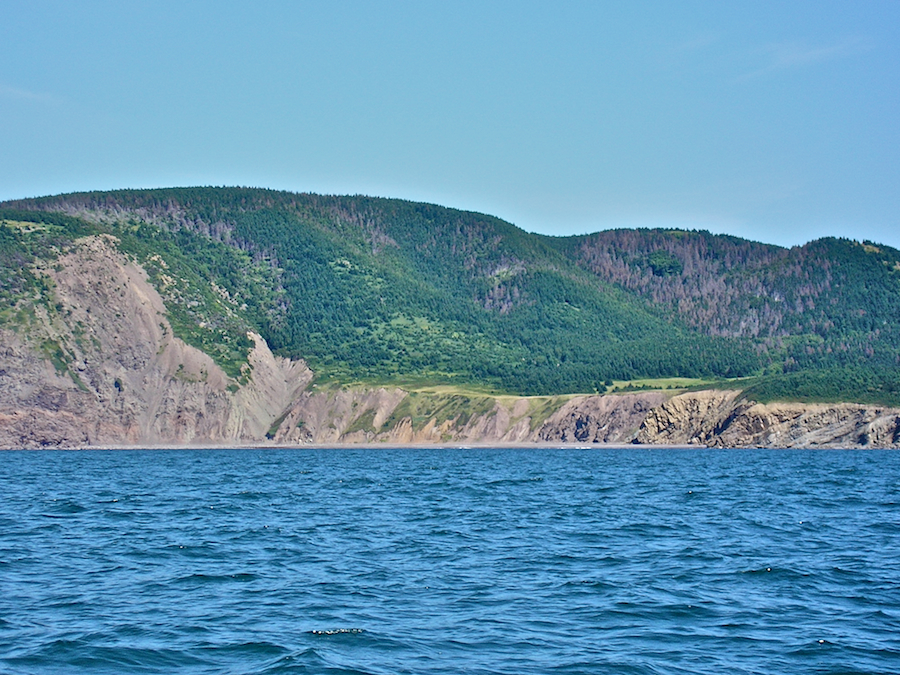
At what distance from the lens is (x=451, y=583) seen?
37.0m

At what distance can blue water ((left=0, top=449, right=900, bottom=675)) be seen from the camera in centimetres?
2808

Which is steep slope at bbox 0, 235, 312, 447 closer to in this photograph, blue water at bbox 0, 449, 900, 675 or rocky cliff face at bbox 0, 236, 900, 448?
rocky cliff face at bbox 0, 236, 900, 448

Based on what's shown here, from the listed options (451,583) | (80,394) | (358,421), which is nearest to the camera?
(451,583)

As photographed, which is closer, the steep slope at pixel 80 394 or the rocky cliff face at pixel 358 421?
the rocky cliff face at pixel 358 421

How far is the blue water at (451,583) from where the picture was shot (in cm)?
2808

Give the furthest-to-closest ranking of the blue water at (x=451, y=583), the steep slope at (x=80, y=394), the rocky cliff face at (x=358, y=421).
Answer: the steep slope at (x=80, y=394), the rocky cliff face at (x=358, y=421), the blue water at (x=451, y=583)

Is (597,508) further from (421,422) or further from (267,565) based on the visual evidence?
(421,422)

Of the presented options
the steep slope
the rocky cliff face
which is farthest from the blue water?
→ the steep slope

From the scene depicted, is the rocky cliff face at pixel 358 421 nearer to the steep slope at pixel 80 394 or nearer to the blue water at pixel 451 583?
the steep slope at pixel 80 394

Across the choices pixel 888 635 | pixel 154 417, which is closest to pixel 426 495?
pixel 888 635

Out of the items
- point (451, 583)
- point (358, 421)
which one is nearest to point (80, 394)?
point (358, 421)

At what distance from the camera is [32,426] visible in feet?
575

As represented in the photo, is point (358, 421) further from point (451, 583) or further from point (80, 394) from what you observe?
point (451, 583)

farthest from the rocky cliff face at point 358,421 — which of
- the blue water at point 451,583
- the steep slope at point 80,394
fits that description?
the blue water at point 451,583
